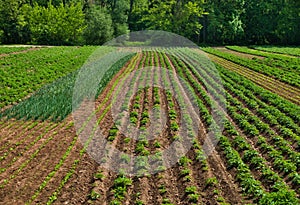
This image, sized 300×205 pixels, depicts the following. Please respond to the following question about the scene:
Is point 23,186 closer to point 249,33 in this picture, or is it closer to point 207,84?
point 207,84

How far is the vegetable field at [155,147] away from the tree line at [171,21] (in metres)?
40.2

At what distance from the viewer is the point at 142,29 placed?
2938 inches

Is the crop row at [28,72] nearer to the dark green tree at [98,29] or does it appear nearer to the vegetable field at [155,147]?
the vegetable field at [155,147]

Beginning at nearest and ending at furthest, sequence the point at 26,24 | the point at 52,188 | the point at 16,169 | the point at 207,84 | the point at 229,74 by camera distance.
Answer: the point at 52,188 < the point at 16,169 < the point at 207,84 < the point at 229,74 < the point at 26,24

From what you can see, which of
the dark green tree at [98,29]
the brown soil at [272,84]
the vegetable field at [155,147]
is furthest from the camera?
the dark green tree at [98,29]

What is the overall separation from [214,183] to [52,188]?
4.40 m

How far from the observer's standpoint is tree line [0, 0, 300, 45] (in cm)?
5956

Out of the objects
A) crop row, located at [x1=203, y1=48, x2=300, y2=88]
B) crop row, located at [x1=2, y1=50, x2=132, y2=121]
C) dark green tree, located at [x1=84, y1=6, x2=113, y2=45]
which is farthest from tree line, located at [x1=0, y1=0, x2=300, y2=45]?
crop row, located at [x1=2, y1=50, x2=132, y2=121]

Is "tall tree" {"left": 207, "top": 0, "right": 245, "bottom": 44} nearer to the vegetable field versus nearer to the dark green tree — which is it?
the dark green tree

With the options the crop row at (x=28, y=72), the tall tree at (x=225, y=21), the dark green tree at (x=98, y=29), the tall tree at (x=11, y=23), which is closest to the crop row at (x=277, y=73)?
the crop row at (x=28, y=72)

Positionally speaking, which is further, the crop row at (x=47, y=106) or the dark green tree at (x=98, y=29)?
the dark green tree at (x=98, y=29)

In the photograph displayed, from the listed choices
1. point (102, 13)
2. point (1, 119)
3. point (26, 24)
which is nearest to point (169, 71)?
point (1, 119)

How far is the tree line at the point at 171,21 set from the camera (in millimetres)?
59562

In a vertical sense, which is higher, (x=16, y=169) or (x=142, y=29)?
(x=142, y=29)
